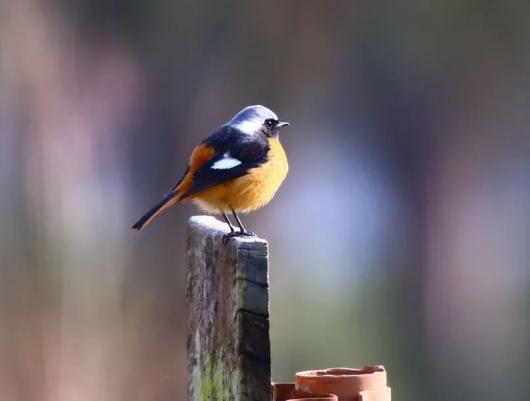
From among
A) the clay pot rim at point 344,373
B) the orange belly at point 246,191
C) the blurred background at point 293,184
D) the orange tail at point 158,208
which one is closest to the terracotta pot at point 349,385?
the clay pot rim at point 344,373

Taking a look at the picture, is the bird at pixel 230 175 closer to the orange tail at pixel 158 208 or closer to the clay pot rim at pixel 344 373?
the orange tail at pixel 158 208

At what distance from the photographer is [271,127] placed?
5.27 meters

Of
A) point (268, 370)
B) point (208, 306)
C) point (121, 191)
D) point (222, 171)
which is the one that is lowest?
point (268, 370)

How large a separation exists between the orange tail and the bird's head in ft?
1.64

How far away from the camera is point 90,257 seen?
27.4ft

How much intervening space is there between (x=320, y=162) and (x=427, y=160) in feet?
3.56

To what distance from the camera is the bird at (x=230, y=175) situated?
465 centimetres

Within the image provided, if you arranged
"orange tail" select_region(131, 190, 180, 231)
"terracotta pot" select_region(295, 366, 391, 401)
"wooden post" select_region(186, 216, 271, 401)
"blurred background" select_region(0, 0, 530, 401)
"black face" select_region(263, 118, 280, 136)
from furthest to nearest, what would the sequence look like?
"blurred background" select_region(0, 0, 530, 401) → "black face" select_region(263, 118, 280, 136) → "orange tail" select_region(131, 190, 180, 231) → "terracotta pot" select_region(295, 366, 391, 401) → "wooden post" select_region(186, 216, 271, 401)

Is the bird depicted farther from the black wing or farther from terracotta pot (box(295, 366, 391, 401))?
terracotta pot (box(295, 366, 391, 401))

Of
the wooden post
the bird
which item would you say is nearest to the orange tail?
the bird

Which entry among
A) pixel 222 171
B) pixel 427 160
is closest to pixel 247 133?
pixel 222 171

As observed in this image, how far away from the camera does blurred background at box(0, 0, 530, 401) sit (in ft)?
26.5

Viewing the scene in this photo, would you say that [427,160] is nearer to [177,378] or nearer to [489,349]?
[489,349]

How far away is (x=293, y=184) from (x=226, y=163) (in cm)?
480
